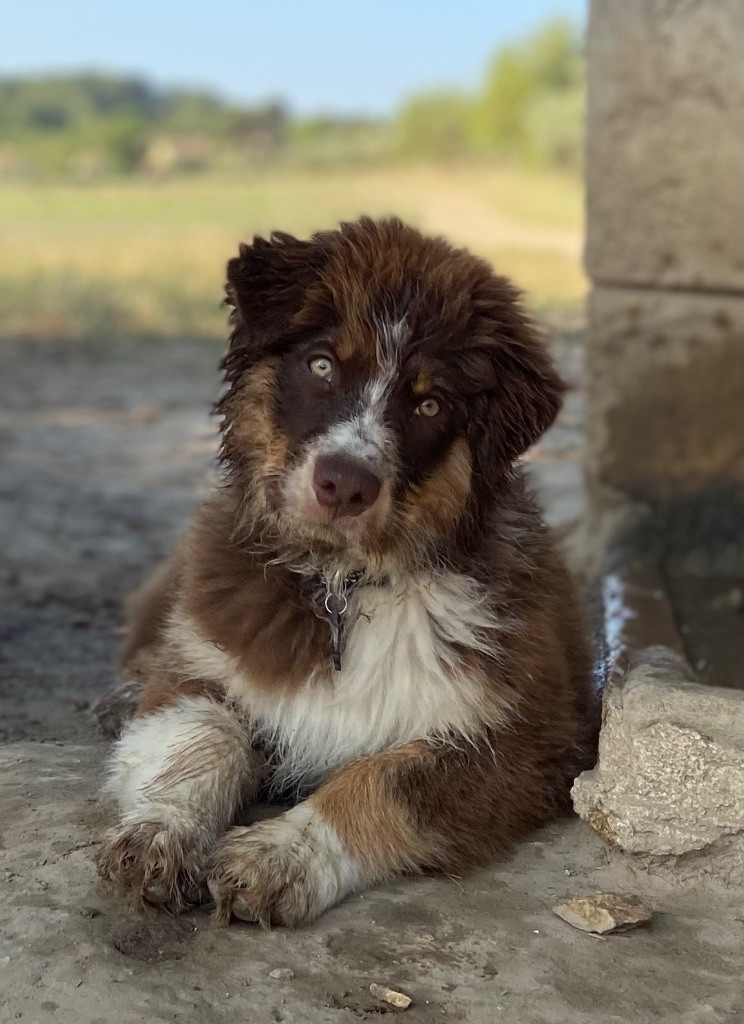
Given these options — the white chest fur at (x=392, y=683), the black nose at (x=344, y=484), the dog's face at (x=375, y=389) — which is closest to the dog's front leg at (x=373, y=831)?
the white chest fur at (x=392, y=683)

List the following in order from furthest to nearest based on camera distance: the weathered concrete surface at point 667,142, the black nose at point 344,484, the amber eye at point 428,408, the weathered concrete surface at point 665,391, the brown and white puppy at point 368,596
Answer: the weathered concrete surface at point 665,391, the weathered concrete surface at point 667,142, the amber eye at point 428,408, the brown and white puppy at point 368,596, the black nose at point 344,484

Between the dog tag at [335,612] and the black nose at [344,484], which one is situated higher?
the black nose at [344,484]

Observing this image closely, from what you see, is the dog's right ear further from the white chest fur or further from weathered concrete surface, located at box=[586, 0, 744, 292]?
weathered concrete surface, located at box=[586, 0, 744, 292]

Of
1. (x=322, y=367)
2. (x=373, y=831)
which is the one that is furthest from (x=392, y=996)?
(x=322, y=367)

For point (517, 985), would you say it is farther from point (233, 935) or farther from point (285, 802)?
point (285, 802)

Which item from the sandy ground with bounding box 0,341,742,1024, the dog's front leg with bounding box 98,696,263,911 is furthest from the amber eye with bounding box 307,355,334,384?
the sandy ground with bounding box 0,341,742,1024

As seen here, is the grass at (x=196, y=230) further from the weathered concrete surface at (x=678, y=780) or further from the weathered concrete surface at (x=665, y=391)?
the weathered concrete surface at (x=678, y=780)

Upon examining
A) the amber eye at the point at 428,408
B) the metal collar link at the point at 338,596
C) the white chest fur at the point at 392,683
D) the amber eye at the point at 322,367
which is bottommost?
the white chest fur at the point at 392,683
